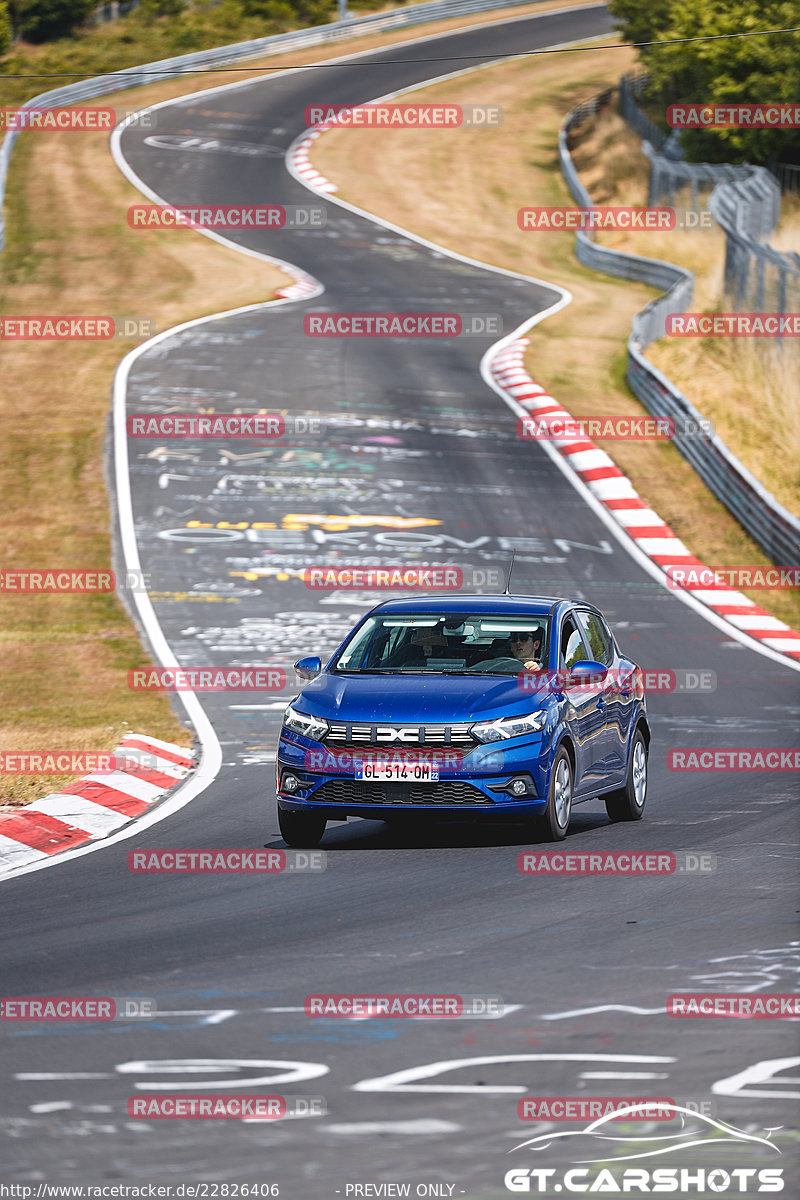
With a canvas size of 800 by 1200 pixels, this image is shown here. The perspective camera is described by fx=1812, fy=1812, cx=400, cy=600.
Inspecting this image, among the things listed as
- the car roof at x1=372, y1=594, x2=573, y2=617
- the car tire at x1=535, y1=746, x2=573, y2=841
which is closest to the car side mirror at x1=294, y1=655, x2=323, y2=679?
the car roof at x1=372, y1=594, x2=573, y2=617

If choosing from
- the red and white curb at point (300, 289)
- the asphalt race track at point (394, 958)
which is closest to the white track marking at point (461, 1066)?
the asphalt race track at point (394, 958)

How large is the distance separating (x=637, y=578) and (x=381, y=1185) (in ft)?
62.9

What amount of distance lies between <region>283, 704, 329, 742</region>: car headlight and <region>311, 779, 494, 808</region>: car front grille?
0.37m

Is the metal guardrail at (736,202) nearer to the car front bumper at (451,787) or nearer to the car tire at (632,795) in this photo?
the car tire at (632,795)

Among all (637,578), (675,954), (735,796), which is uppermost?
(675,954)

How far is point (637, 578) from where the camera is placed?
2431 centimetres

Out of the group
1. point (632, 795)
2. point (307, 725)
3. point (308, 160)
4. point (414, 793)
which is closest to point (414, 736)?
point (414, 793)

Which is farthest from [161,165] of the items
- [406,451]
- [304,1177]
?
[304,1177]

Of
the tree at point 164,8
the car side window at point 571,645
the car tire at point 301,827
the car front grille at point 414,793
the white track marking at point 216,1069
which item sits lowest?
the car tire at point 301,827

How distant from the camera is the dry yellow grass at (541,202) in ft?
94.4

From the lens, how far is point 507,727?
447 inches

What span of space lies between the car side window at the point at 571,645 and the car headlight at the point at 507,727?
1.09 m

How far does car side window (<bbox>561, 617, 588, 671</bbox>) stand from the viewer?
1268 cm

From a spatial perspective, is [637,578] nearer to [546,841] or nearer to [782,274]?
[782,274]
